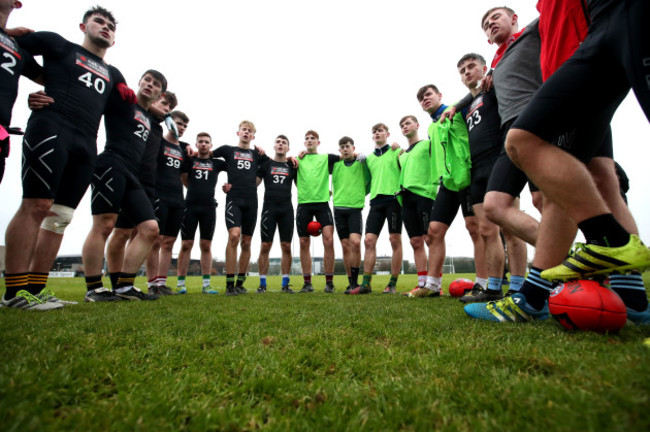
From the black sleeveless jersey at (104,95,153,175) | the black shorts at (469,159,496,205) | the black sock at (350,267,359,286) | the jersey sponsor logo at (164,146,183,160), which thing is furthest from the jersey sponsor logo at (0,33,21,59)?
the black sock at (350,267,359,286)

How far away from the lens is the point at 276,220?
7168 mm

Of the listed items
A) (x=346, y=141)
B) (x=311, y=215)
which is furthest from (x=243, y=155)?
(x=346, y=141)

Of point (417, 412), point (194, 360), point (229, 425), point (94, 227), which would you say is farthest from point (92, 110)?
point (417, 412)

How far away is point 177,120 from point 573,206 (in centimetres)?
745

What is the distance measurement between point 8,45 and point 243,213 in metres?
4.24

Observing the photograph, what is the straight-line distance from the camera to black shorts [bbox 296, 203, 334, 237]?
7.11m

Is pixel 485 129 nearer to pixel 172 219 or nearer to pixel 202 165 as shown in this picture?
pixel 202 165

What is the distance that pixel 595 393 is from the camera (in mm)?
920

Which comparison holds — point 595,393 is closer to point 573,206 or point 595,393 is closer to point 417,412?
point 417,412

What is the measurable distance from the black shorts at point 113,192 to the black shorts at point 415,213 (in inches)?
172

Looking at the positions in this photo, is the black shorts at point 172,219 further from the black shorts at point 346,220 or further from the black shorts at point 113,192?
the black shorts at point 346,220

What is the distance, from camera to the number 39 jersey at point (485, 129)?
3.80 m

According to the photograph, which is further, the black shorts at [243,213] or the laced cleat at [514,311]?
the black shorts at [243,213]

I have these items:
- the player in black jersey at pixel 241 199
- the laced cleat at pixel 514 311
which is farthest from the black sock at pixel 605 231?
the player in black jersey at pixel 241 199
